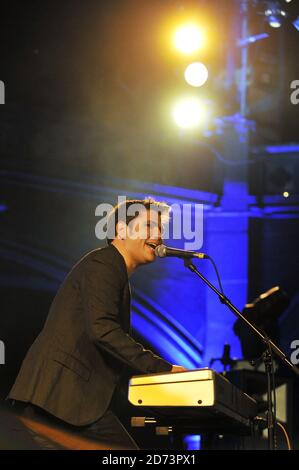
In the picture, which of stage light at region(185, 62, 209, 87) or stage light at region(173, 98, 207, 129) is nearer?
stage light at region(185, 62, 209, 87)

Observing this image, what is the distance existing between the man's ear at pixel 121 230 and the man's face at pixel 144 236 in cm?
2

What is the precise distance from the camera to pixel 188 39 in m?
6.14

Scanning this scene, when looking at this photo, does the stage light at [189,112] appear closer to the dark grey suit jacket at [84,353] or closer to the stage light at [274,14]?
the stage light at [274,14]

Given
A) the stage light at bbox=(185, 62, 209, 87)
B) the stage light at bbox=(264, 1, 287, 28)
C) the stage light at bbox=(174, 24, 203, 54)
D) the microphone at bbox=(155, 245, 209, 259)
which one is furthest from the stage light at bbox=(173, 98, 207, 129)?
the microphone at bbox=(155, 245, 209, 259)

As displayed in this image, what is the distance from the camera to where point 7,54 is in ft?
19.7

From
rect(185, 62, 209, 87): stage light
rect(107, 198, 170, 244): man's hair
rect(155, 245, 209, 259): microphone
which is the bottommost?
rect(155, 245, 209, 259): microphone

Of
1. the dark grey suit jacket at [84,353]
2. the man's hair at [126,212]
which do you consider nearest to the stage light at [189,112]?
the man's hair at [126,212]

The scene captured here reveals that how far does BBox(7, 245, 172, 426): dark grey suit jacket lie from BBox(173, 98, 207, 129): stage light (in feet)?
12.3

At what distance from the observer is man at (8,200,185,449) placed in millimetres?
2693

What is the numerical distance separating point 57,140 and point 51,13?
1244mm

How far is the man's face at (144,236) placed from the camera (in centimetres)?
311

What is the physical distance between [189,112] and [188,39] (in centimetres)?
69

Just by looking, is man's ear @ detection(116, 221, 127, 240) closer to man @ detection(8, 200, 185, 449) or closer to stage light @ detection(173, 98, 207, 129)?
man @ detection(8, 200, 185, 449)
